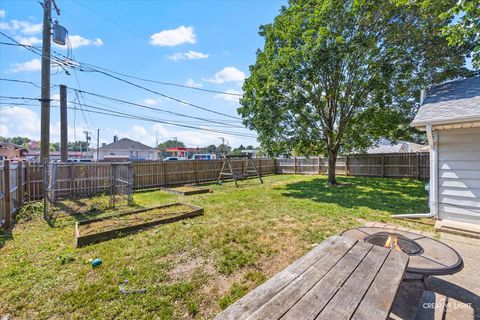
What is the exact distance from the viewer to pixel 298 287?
135 cm

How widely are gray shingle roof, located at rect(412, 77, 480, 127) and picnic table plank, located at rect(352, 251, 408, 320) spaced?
154 inches

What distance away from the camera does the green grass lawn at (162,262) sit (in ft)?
7.37

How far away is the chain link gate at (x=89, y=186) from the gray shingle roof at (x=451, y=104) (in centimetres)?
760

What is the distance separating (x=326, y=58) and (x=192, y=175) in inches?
326

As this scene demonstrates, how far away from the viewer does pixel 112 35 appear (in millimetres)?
9977

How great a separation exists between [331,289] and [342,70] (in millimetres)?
9888

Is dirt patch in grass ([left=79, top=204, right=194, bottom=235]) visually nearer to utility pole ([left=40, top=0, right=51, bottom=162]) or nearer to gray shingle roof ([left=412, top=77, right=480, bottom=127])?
utility pole ([left=40, top=0, right=51, bottom=162])

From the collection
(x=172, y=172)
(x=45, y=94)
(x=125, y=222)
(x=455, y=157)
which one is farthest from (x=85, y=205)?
(x=455, y=157)

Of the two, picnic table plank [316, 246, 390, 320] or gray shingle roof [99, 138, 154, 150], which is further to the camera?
gray shingle roof [99, 138, 154, 150]

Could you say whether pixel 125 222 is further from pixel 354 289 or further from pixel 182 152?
pixel 182 152

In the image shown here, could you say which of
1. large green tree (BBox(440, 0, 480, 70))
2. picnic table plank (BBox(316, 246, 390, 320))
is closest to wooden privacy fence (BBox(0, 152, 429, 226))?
picnic table plank (BBox(316, 246, 390, 320))

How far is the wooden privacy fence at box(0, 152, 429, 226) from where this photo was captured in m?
6.02

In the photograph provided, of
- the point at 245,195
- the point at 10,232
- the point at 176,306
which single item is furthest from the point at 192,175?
the point at 176,306

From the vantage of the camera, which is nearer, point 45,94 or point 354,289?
point 354,289
